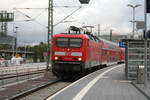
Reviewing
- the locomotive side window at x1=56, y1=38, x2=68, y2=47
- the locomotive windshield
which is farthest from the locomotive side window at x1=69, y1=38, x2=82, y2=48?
the locomotive side window at x1=56, y1=38, x2=68, y2=47

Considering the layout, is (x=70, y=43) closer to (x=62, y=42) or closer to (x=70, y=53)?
(x=62, y=42)

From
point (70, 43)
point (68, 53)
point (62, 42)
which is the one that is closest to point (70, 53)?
point (68, 53)

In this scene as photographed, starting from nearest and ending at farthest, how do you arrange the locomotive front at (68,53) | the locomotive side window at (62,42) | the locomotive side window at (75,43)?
the locomotive front at (68,53)
the locomotive side window at (75,43)
the locomotive side window at (62,42)

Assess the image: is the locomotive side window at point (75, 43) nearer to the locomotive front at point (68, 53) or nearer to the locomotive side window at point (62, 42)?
the locomotive front at point (68, 53)

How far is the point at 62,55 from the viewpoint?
2562 centimetres

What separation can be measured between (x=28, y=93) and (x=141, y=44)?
10.2 meters

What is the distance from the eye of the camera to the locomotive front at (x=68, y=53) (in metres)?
25.4

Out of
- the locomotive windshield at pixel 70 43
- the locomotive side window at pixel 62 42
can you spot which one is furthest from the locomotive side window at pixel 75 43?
the locomotive side window at pixel 62 42

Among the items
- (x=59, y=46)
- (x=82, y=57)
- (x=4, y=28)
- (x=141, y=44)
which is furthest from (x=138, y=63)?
(x=4, y=28)

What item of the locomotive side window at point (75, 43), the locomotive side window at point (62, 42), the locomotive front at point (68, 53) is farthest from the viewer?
the locomotive side window at point (62, 42)

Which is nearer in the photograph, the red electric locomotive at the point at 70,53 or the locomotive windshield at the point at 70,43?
the red electric locomotive at the point at 70,53

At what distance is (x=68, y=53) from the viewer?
25641mm

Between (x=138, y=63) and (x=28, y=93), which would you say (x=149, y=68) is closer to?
(x=138, y=63)

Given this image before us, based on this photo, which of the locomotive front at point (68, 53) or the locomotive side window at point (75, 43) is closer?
the locomotive front at point (68, 53)
